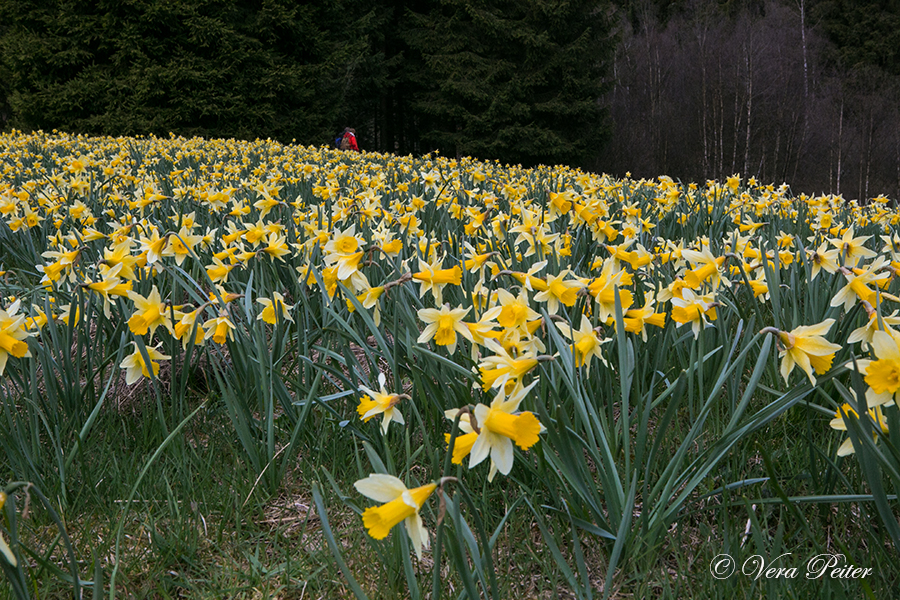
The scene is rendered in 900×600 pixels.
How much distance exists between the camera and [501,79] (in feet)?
63.3

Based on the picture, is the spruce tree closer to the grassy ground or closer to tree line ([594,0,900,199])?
tree line ([594,0,900,199])

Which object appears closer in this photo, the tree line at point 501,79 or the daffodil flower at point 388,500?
the daffodil flower at point 388,500

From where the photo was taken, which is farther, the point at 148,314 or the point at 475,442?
the point at 148,314

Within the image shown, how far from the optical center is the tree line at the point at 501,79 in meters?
15.1

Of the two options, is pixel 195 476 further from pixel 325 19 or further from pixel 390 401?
pixel 325 19

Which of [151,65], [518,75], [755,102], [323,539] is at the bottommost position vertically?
[323,539]

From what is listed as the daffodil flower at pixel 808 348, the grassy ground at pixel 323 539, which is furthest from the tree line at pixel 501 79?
the daffodil flower at pixel 808 348

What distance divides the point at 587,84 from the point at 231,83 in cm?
1049

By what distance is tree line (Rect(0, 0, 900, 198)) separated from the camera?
15.1m

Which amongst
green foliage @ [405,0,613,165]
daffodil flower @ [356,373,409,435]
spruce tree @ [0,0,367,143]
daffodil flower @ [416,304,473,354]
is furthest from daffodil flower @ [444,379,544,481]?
green foliage @ [405,0,613,165]

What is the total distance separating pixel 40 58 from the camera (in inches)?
592

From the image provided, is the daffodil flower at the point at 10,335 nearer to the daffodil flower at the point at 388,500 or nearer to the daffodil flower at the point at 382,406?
the daffodil flower at the point at 382,406

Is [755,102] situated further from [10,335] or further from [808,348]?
[10,335]

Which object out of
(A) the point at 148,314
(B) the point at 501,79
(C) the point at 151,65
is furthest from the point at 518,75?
(A) the point at 148,314
